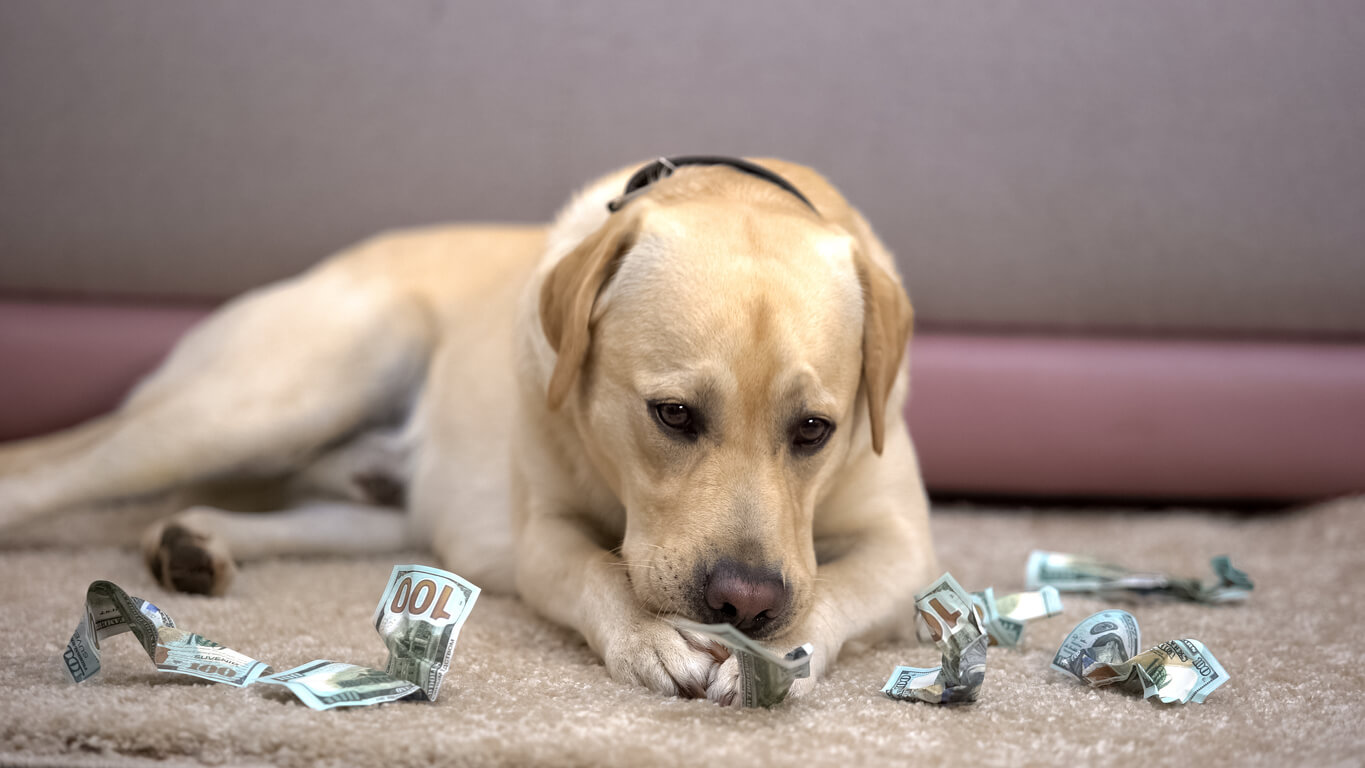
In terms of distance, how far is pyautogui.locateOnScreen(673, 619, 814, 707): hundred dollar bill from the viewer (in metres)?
1.46

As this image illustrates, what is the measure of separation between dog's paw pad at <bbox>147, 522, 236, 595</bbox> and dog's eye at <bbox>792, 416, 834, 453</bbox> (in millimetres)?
1319

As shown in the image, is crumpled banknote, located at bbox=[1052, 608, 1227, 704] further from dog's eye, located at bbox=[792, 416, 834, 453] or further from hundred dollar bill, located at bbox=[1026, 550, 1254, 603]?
hundred dollar bill, located at bbox=[1026, 550, 1254, 603]

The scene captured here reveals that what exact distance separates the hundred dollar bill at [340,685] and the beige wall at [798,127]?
2.06m

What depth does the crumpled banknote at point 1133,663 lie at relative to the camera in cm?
163

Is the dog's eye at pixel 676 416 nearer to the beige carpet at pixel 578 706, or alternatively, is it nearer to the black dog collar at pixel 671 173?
the beige carpet at pixel 578 706

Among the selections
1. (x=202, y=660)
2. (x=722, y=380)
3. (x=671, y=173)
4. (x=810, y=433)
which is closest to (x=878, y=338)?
(x=810, y=433)

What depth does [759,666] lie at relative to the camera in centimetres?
148

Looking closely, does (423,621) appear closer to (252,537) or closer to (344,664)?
(344,664)

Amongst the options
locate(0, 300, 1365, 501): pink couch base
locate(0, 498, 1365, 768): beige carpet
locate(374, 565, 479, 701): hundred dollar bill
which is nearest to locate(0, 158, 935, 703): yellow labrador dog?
locate(0, 498, 1365, 768): beige carpet

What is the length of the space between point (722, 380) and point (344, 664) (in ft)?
2.44

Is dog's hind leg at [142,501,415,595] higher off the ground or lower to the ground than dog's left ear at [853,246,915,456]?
lower

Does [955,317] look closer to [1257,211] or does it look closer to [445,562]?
[1257,211]

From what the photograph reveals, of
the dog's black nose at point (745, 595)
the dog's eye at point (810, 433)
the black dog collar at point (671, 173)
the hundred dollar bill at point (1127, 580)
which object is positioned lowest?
the hundred dollar bill at point (1127, 580)

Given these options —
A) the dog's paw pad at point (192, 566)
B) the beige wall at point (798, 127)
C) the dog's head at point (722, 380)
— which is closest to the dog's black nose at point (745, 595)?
the dog's head at point (722, 380)
